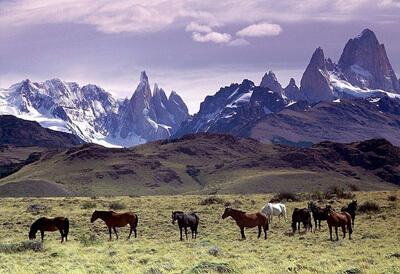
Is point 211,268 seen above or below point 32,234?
below

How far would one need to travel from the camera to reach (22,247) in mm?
28781

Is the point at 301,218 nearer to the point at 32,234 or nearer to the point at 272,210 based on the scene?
the point at 272,210

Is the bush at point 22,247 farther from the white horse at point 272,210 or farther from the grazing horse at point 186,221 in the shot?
the white horse at point 272,210

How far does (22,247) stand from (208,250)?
364 inches

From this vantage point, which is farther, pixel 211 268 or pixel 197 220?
pixel 197 220

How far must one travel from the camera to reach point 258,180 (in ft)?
556

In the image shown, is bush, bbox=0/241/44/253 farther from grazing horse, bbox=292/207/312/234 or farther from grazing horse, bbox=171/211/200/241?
grazing horse, bbox=292/207/312/234

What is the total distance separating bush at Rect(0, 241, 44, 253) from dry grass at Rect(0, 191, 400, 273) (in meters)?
0.19

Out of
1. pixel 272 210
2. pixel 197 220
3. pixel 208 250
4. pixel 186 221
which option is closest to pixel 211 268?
pixel 208 250

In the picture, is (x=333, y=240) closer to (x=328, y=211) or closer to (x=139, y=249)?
(x=328, y=211)

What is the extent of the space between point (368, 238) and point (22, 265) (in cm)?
1921

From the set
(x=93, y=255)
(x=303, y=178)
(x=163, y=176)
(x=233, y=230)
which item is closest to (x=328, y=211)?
(x=233, y=230)

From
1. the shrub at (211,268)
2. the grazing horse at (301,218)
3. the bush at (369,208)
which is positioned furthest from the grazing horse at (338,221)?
the bush at (369,208)

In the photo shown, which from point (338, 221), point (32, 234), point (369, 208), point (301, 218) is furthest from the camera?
point (369, 208)
